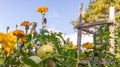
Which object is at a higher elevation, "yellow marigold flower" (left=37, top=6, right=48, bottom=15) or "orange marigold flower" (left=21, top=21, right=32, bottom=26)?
"yellow marigold flower" (left=37, top=6, right=48, bottom=15)

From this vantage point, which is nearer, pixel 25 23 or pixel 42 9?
pixel 25 23

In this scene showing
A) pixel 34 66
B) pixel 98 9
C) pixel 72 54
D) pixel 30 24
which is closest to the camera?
pixel 34 66

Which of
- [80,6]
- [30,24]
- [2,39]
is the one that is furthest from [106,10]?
[2,39]

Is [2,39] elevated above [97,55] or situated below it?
above

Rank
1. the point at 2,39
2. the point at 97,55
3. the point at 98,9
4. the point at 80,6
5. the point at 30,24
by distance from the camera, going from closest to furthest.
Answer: the point at 2,39, the point at 97,55, the point at 30,24, the point at 80,6, the point at 98,9

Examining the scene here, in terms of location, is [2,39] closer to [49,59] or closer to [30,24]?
[49,59]

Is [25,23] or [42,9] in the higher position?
[42,9]

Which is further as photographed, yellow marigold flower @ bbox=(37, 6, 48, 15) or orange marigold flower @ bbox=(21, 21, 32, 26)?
yellow marigold flower @ bbox=(37, 6, 48, 15)

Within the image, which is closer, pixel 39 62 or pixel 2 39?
pixel 39 62

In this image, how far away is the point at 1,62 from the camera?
1.01 m

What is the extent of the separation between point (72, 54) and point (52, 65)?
12 cm

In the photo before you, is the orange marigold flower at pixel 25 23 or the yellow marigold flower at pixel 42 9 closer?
the orange marigold flower at pixel 25 23

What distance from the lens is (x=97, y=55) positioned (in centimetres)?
189

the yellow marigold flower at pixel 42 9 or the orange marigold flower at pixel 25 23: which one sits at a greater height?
the yellow marigold flower at pixel 42 9
